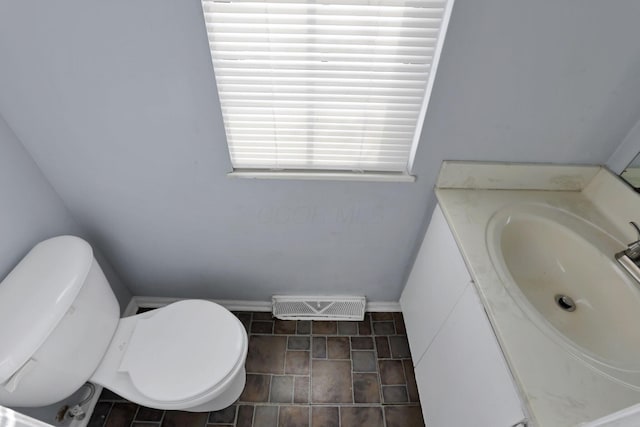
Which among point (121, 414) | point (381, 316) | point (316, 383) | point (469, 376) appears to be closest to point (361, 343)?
point (381, 316)

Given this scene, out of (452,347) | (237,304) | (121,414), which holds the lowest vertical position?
(121,414)

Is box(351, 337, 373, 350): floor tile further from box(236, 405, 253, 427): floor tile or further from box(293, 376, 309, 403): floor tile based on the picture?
box(236, 405, 253, 427): floor tile

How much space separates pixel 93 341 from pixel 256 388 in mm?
728

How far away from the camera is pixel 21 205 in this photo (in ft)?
3.42

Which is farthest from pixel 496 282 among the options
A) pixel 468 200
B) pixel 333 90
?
pixel 333 90

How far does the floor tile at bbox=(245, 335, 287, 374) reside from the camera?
1.54 meters

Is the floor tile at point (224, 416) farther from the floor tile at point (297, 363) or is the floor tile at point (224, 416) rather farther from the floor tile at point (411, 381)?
the floor tile at point (411, 381)

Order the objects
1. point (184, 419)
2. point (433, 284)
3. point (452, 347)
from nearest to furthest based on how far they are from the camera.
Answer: point (452, 347) → point (433, 284) → point (184, 419)

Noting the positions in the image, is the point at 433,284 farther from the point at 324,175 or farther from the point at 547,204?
the point at 324,175

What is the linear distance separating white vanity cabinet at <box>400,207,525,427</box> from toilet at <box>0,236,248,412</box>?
0.74m

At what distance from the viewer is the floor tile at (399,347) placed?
63.0 inches

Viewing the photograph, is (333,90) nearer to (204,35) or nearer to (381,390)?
(204,35)

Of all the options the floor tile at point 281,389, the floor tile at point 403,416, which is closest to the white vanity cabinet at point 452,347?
the floor tile at point 403,416

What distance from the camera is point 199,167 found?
1121mm
